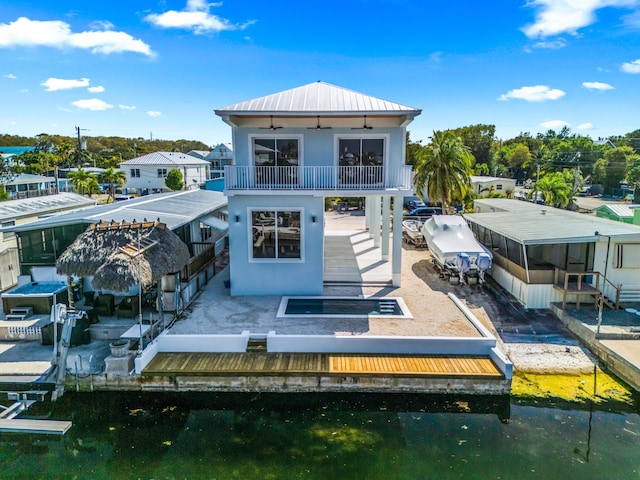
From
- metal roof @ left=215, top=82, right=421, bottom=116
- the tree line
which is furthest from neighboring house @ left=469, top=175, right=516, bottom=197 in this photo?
metal roof @ left=215, top=82, right=421, bottom=116

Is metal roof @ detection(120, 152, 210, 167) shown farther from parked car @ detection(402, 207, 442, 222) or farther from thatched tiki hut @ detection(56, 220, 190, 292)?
thatched tiki hut @ detection(56, 220, 190, 292)

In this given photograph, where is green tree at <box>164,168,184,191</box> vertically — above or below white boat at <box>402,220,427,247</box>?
above

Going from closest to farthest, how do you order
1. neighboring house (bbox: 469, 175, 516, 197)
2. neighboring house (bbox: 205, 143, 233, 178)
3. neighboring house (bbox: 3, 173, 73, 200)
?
neighboring house (bbox: 3, 173, 73, 200) < neighboring house (bbox: 469, 175, 516, 197) < neighboring house (bbox: 205, 143, 233, 178)

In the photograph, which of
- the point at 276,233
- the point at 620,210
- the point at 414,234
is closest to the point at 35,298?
the point at 276,233

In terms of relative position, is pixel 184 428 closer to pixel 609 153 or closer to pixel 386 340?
pixel 386 340

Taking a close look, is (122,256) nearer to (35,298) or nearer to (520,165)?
(35,298)

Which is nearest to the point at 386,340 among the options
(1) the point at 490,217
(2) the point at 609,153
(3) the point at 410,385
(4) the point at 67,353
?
(3) the point at 410,385
